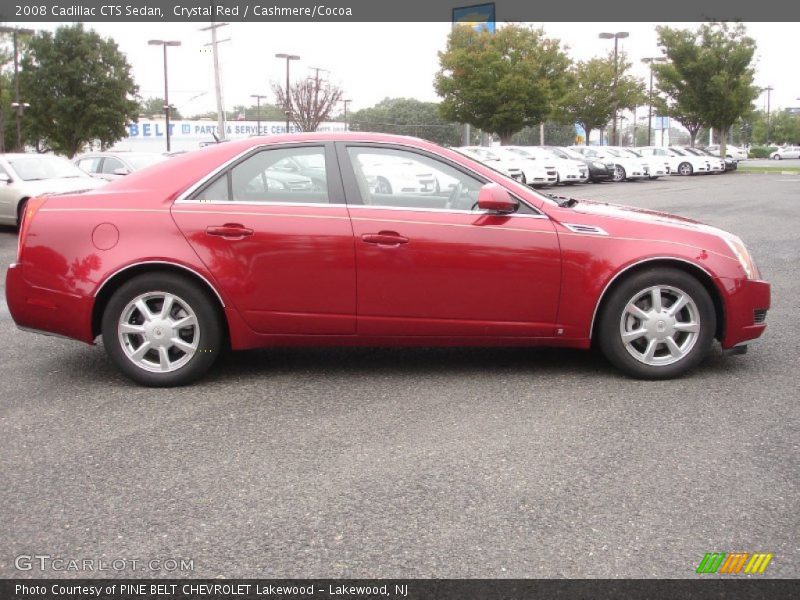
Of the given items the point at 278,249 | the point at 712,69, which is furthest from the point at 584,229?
the point at 712,69

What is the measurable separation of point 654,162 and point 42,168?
99.2 feet

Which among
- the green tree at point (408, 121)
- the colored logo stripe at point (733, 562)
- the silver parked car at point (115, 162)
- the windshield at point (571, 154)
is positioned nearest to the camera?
the colored logo stripe at point (733, 562)

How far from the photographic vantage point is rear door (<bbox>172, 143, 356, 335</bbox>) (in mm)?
5105

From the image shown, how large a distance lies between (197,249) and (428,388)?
5.28 ft

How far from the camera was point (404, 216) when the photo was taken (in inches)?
203

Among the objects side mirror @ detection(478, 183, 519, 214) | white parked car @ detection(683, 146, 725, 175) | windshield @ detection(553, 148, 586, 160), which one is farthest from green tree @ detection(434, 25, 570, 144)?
side mirror @ detection(478, 183, 519, 214)

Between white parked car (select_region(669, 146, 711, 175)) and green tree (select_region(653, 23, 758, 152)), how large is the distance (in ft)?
23.5

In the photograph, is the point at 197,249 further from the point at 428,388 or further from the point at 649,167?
the point at 649,167

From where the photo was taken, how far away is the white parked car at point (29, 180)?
14594 millimetres

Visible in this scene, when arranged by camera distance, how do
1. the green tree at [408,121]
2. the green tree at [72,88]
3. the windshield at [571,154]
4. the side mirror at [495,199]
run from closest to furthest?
the side mirror at [495,199]
the windshield at [571,154]
the green tree at [72,88]
the green tree at [408,121]

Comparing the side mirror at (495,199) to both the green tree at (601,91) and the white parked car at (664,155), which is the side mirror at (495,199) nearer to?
the white parked car at (664,155)

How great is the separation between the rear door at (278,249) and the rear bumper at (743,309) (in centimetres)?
231

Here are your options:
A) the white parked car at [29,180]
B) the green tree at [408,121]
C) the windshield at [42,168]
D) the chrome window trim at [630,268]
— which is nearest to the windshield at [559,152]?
the green tree at [408,121]

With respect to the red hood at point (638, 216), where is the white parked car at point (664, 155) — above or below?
above
